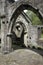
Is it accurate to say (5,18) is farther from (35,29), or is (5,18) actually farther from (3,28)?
(35,29)

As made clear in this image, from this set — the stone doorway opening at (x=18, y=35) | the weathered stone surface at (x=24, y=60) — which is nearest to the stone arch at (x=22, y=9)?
the weathered stone surface at (x=24, y=60)

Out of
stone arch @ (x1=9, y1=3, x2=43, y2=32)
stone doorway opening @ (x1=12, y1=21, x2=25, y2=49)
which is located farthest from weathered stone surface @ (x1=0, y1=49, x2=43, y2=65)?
stone doorway opening @ (x1=12, y1=21, x2=25, y2=49)

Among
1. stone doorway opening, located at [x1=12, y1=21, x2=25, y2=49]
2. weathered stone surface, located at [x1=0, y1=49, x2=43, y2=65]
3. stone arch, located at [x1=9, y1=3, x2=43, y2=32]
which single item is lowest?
weathered stone surface, located at [x1=0, y1=49, x2=43, y2=65]

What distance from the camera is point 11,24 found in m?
12.2

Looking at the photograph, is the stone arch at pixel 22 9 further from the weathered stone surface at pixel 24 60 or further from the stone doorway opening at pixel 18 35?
the stone doorway opening at pixel 18 35

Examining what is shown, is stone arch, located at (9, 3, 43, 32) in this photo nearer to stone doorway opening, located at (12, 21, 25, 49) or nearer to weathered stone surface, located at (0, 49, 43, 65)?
weathered stone surface, located at (0, 49, 43, 65)

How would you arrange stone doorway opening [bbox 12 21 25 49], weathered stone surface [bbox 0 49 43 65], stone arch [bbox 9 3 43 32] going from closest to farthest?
weathered stone surface [bbox 0 49 43 65] < stone arch [bbox 9 3 43 32] < stone doorway opening [bbox 12 21 25 49]

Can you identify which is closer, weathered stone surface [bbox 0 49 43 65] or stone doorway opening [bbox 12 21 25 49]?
weathered stone surface [bbox 0 49 43 65]

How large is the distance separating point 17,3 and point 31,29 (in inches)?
321

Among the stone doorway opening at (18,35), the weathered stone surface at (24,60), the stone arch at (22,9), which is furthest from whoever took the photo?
the stone doorway opening at (18,35)

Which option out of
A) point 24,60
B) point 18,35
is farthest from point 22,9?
point 18,35

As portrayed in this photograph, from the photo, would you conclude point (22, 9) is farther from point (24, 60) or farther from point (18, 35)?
point (18, 35)

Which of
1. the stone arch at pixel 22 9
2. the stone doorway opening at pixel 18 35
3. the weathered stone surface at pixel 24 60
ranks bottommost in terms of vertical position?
the weathered stone surface at pixel 24 60

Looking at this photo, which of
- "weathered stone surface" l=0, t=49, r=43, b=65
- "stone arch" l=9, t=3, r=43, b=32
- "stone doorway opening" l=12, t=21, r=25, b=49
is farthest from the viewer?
"stone doorway opening" l=12, t=21, r=25, b=49
